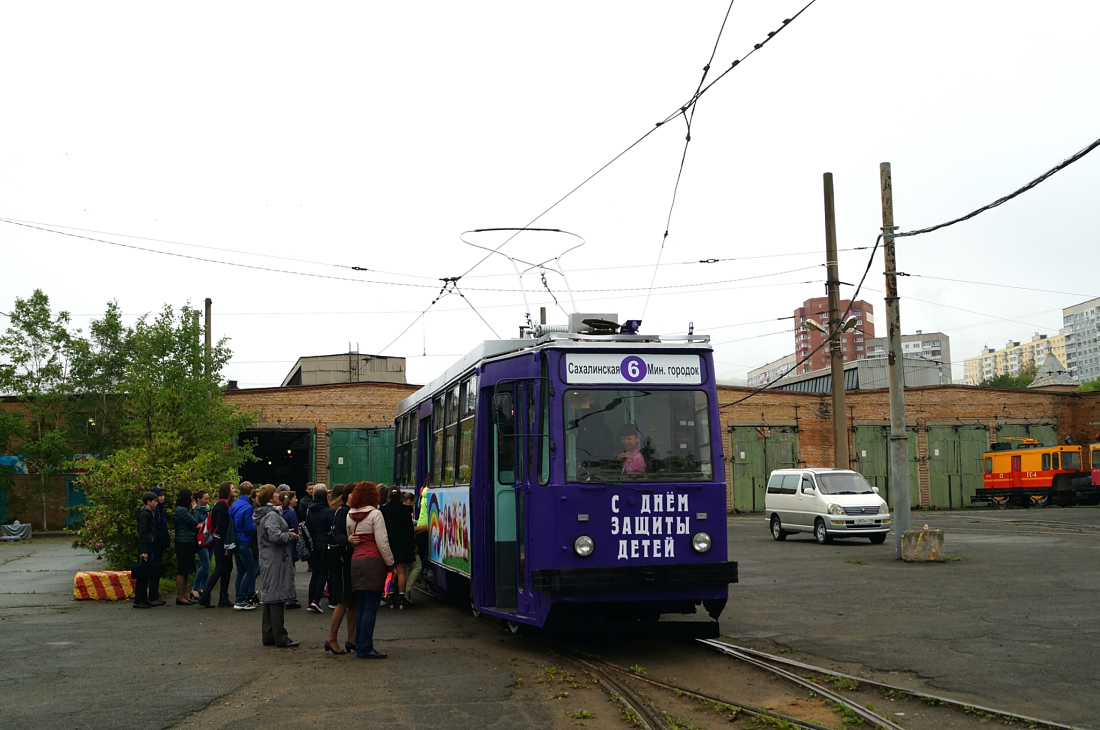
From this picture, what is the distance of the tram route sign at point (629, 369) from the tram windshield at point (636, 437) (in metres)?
0.11

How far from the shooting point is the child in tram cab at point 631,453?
9750 millimetres

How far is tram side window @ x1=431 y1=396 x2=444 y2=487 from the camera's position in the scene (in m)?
13.8

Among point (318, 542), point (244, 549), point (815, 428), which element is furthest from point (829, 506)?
point (815, 428)

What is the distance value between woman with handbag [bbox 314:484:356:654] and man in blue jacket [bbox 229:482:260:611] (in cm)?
257

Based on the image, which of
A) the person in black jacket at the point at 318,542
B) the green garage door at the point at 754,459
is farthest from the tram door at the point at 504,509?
the green garage door at the point at 754,459

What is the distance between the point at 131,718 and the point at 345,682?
1.79 m

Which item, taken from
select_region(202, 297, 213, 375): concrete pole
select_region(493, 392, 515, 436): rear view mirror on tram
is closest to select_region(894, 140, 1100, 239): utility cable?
select_region(493, 392, 515, 436): rear view mirror on tram

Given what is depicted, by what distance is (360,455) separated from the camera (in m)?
40.5

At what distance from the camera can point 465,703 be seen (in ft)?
25.2

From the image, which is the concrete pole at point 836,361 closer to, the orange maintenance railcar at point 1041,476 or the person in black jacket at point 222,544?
→ the person in black jacket at point 222,544

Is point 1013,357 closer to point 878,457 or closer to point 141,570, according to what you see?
point 878,457

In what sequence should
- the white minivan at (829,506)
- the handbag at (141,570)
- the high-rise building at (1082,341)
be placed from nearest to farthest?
the handbag at (141,570), the white minivan at (829,506), the high-rise building at (1082,341)

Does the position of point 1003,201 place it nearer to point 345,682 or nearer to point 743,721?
point 743,721

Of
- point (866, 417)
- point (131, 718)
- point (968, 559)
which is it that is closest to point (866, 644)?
point (131, 718)
